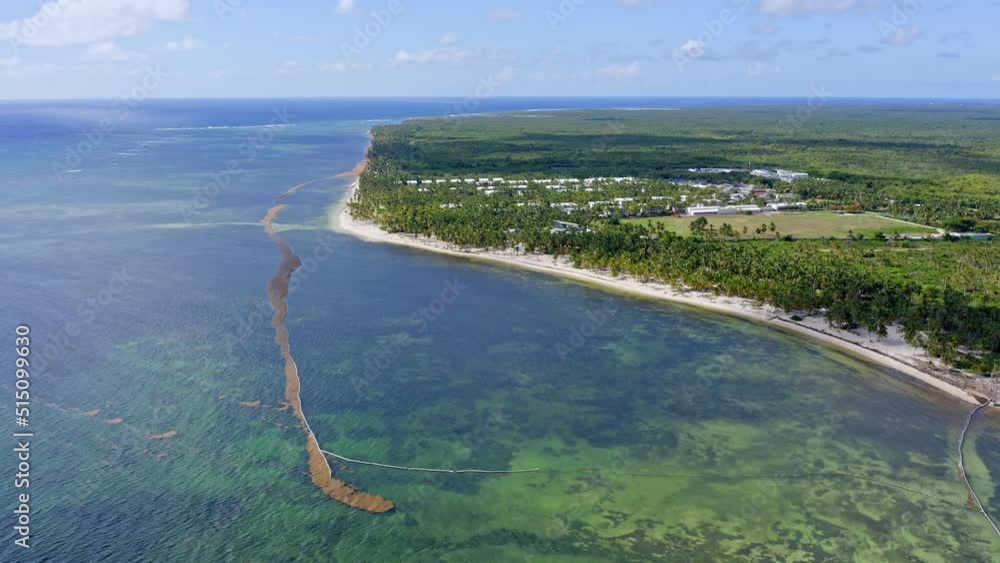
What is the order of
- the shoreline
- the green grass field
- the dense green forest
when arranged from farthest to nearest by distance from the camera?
the green grass field → the dense green forest → the shoreline

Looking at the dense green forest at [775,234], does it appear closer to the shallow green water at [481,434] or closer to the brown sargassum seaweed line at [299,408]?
the shallow green water at [481,434]

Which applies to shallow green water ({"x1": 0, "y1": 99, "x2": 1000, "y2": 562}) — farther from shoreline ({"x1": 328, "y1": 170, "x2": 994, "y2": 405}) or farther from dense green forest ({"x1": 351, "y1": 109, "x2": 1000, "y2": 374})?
dense green forest ({"x1": 351, "y1": 109, "x2": 1000, "y2": 374})

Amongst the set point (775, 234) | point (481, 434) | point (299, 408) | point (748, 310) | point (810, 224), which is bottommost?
point (481, 434)

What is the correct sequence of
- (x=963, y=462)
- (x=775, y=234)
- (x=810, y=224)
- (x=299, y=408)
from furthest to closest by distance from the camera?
(x=810, y=224), (x=775, y=234), (x=299, y=408), (x=963, y=462)

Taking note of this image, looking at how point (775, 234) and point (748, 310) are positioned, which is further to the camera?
point (775, 234)

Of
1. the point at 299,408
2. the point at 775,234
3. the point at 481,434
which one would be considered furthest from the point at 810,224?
the point at 299,408

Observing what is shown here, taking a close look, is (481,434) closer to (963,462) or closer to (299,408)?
(299,408)

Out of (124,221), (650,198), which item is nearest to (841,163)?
(650,198)

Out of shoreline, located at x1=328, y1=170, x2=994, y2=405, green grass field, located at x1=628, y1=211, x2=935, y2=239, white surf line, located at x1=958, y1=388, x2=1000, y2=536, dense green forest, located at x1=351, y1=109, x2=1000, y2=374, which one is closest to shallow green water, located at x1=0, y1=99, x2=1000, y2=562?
white surf line, located at x1=958, y1=388, x2=1000, y2=536
